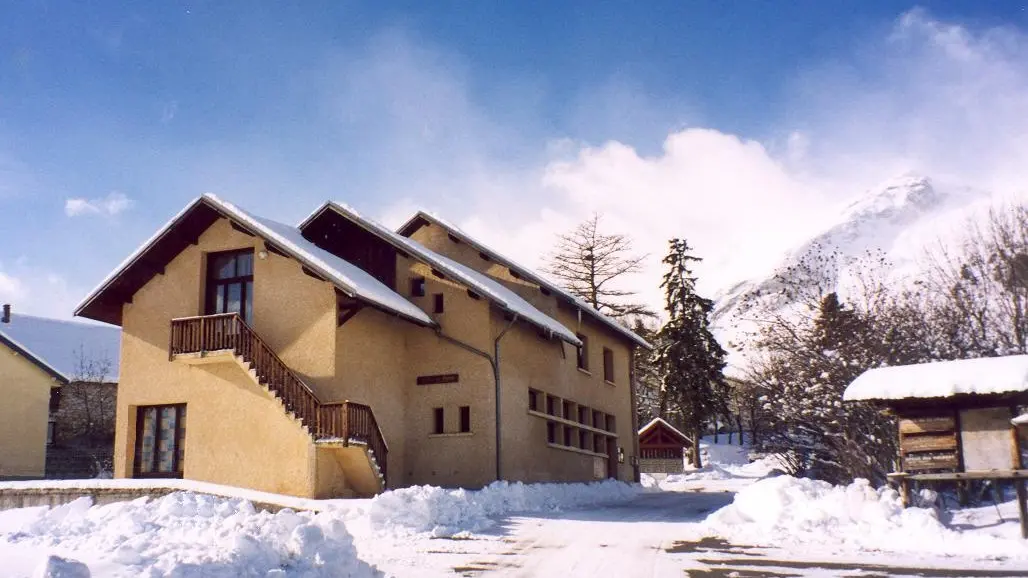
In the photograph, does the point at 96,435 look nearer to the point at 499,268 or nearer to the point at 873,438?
the point at 499,268

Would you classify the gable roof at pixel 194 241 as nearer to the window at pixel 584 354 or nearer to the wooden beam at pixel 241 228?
the wooden beam at pixel 241 228

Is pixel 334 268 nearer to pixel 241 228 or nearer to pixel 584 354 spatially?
pixel 241 228

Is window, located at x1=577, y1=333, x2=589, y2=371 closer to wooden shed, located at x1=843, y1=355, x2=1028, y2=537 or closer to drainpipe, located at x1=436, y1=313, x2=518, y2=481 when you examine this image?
drainpipe, located at x1=436, y1=313, x2=518, y2=481

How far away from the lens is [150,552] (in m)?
8.77

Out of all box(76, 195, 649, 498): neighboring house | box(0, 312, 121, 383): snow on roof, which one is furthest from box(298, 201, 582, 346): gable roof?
box(0, 312, 121, 383): snow on roof

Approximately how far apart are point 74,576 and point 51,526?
315 inches

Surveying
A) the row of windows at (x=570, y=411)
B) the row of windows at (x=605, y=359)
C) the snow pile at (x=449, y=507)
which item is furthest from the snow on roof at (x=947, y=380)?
the row of windows at (x=605, y=359)

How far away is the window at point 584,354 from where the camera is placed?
29.7 meters

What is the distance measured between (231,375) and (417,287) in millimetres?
5585

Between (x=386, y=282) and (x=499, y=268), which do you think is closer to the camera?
(x=386, y=282)

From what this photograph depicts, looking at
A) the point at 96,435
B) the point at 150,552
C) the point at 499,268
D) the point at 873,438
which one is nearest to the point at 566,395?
the point at 499,268

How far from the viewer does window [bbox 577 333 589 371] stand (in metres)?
29.7

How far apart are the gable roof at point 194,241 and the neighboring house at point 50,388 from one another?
13.1 meters

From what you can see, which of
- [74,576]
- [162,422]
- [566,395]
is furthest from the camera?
[566,395]
